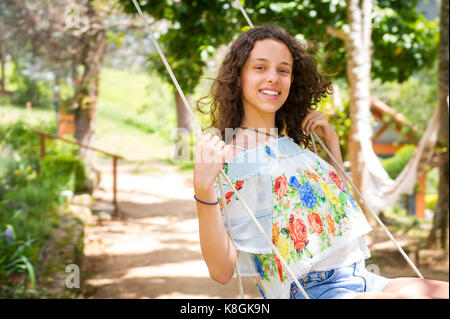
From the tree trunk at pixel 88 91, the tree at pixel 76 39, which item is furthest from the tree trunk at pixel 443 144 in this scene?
the tree trunk at pixel 88 91

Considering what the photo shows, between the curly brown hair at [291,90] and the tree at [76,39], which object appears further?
the tree at [76,39]

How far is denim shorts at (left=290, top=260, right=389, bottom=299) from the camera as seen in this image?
1356mm

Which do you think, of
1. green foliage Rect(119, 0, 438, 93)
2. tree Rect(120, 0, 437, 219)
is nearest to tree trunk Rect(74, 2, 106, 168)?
green foliage Rect(119, 0, 438, 93)

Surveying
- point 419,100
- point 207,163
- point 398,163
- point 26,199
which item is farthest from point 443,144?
point 419,100

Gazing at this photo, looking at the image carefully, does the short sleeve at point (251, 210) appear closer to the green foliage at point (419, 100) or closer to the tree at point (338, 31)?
the tree at point (338, 31)

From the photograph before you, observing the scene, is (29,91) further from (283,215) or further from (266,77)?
(283,215)

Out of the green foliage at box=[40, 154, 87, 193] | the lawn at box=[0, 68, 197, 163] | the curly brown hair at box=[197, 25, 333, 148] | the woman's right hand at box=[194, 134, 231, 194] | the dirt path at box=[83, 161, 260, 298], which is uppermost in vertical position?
the curly brown hair at box=[197, 25, 333, 148]

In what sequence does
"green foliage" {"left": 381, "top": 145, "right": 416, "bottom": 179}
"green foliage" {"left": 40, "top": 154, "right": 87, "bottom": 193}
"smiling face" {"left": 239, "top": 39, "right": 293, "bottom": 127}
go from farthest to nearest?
1. "green foliage" {"left": 381, "top": 145, "right": 416, "bottom": 179}
2. "green foliage" {"left": 40, "top": 154, "right": 87, "bottom": 193}
3. "smiling face" {"left": 239, "top": 39, "right": 293, "bottom": 127}

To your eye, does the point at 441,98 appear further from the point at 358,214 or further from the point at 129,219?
the point at 129,219

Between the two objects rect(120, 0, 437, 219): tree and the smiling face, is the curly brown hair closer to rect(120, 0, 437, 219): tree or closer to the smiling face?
the smiling face

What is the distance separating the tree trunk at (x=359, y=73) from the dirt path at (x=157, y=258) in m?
1.13

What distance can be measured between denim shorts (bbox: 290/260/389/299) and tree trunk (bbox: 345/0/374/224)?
244cm

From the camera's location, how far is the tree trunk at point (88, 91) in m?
8.65

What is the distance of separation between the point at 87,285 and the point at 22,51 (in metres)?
7.64
